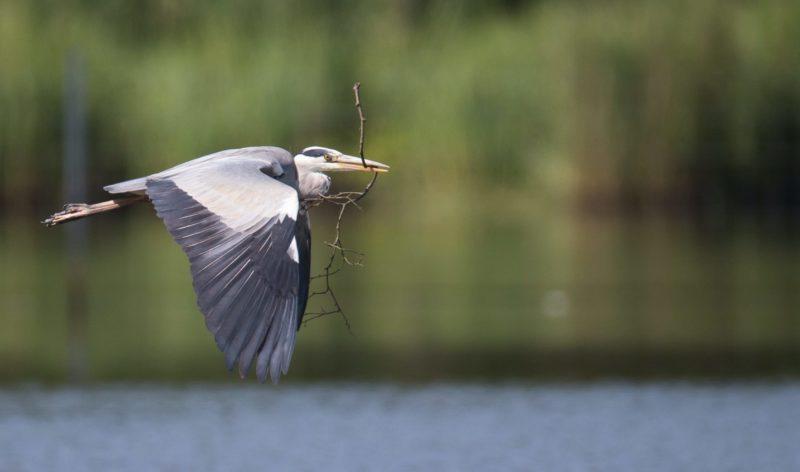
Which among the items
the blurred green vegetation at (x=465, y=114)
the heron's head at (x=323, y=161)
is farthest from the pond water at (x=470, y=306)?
the heron's head at (x=323, y=161)

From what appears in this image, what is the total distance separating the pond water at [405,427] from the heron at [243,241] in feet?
21.9

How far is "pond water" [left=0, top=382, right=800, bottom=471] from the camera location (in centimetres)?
1348

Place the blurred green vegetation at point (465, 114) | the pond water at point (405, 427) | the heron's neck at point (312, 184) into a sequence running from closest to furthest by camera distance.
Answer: the heron's neck at point (312, 184) → the pond water at point (405, 427) → the blurred green vegetation at point (465, 114)

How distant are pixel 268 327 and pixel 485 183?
25941 mm

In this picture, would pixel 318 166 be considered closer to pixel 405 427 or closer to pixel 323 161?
pixel 323 161

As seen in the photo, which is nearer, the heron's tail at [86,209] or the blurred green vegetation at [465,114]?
the heron's tail at [86,209]

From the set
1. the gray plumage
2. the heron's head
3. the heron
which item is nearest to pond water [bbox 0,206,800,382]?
the heron's head

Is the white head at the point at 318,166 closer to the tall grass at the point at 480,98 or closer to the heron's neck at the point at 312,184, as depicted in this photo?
the heron's neck at the point at 312,184

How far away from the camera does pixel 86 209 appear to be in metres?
7.17

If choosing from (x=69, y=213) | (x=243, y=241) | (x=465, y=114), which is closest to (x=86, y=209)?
(x=69, y=213)

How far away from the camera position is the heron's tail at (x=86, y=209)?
699 cm

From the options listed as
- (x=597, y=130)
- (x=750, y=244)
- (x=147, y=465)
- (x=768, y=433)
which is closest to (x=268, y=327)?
(x=147, y=465)

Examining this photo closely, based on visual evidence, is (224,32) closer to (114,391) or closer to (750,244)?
(750,244)

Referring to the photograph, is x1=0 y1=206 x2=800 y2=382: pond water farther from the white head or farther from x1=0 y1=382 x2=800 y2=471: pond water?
the white head
